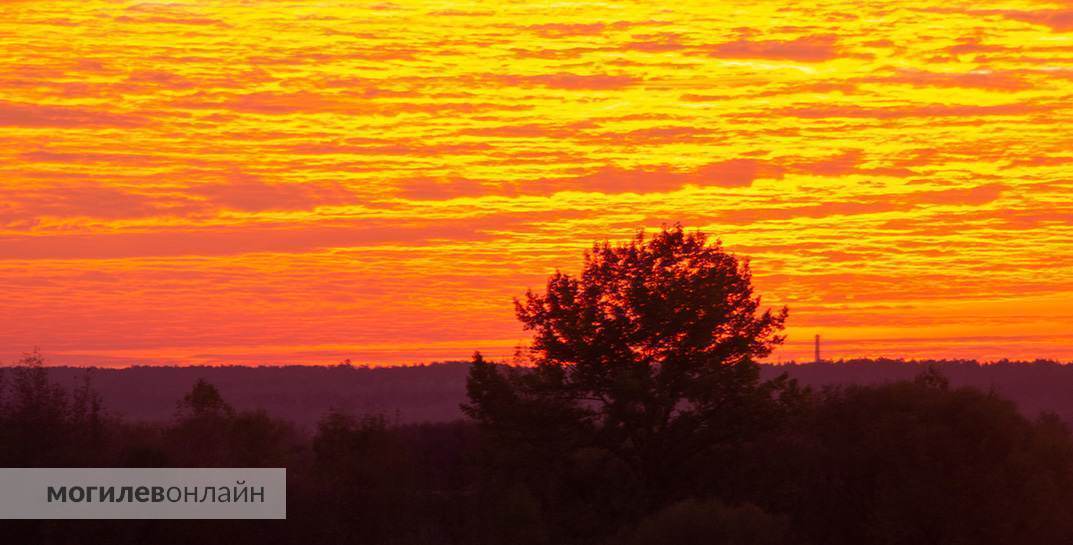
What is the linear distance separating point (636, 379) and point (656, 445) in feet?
8.75

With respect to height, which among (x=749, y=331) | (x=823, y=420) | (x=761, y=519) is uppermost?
(x=749, y=331)

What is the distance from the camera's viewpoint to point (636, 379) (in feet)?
162

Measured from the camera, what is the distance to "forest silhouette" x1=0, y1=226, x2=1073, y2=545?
157ft

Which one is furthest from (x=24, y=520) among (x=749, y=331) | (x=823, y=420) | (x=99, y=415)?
(x=823, y=420)

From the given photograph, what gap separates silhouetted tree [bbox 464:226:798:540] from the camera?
50.2 m

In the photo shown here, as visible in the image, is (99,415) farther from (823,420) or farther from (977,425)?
(977,425)

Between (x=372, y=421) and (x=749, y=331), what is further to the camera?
(x=372, y=421)

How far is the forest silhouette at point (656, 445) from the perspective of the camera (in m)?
47.8

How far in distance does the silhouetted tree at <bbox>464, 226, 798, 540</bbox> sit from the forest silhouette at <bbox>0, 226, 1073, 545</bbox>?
0.23 feet

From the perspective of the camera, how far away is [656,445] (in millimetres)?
50219

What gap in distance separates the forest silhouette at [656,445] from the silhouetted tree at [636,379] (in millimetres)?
71

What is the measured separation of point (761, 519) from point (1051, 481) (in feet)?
47.8

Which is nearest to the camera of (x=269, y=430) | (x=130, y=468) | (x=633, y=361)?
(x=130, y=468)

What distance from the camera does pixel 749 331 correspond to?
52156 millimetres
